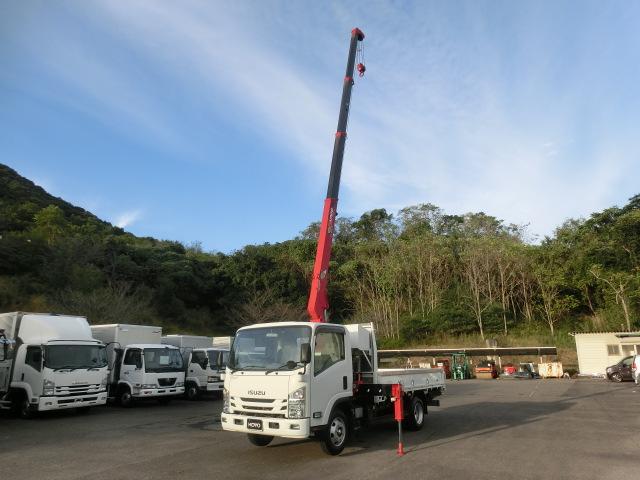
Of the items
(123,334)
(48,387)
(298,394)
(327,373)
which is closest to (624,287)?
(123,334)

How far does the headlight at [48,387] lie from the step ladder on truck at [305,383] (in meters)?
6.96

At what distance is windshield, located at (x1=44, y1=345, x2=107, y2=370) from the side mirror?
29.1ft

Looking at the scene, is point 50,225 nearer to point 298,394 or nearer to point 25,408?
point 25,408

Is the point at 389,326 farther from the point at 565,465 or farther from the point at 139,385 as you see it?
the point at 565,465

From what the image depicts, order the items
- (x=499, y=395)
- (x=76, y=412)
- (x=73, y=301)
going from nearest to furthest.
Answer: (x=76, y=412) → (x=499, y=395) → (x=73, y=301)

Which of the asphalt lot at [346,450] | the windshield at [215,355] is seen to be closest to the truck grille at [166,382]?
the windshield at [215,355]

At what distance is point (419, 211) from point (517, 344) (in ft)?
64.1

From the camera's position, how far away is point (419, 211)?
2004 inches

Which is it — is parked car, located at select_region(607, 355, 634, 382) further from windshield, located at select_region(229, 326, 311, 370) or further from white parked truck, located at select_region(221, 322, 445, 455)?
windshield, located at select_region(229, 326, 311, 370)

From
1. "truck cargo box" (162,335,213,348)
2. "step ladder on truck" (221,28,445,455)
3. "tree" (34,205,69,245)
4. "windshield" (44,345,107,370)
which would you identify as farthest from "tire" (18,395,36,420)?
"tree" (34,205,69,245)

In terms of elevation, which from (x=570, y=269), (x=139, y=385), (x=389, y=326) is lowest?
(x=139, y=385)

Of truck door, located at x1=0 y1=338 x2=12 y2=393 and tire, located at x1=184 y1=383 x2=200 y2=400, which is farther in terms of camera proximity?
tire, located at x1=184 y1=383 x2=200 y2=400

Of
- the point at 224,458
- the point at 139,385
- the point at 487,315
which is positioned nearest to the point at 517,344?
the point at 487,315

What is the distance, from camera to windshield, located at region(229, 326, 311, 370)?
7465 millimetres
